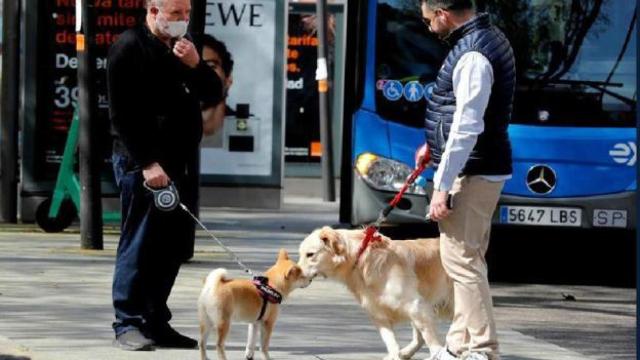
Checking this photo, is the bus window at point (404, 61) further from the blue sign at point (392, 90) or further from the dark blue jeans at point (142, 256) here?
the dark blue jeans at point (142, 256)

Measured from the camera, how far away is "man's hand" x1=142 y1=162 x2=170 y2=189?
881cm

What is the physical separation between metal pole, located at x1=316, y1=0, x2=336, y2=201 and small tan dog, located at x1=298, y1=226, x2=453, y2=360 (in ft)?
52.1

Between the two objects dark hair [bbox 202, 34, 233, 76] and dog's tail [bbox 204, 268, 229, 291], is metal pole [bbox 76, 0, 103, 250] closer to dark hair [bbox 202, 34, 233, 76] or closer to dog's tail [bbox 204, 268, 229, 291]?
dark hair [bbox 202, 34, 233, 76]

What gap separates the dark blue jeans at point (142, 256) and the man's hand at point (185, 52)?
0.65 m

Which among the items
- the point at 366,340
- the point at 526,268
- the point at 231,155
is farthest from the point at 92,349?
the point at 231,155

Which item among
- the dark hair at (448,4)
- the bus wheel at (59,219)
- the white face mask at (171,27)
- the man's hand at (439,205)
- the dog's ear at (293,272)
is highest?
the dark hair at (448,4)

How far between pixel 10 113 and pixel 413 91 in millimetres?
5971

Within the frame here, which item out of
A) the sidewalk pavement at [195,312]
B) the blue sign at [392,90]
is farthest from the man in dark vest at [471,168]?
the blue sign at [392,90]

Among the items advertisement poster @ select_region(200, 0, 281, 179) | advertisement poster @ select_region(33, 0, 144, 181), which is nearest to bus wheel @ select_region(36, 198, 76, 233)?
advertisement poster @ select_region(33, 0, 144, 181)

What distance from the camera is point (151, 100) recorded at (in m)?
9.00

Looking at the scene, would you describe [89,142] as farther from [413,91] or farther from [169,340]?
[169,340]

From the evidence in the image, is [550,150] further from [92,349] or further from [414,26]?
[92,349]

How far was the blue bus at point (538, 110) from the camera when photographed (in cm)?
1333

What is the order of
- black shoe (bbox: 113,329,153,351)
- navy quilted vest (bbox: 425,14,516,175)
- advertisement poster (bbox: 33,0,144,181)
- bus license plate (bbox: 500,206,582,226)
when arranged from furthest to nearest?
1. advertisement poster (bbox: 33,0,144,181)
2. bus license plate (bbox: 500,206,582,226)
3. black shoe (bbox: 113,329,153,351)
4. navy quilted vest (bbox: 425,14,516,175)
